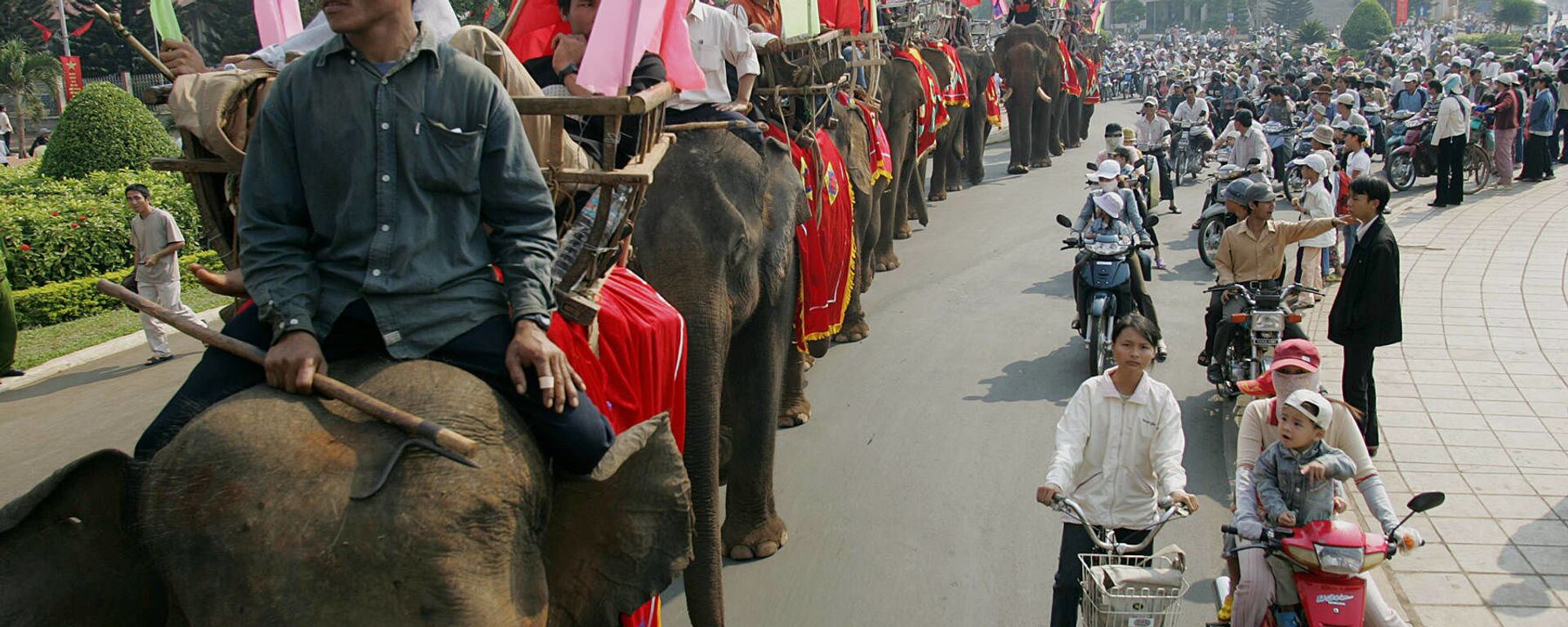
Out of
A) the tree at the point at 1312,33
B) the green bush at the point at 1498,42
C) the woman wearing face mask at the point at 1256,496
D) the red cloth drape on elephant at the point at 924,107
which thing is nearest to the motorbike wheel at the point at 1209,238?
the red cloth drape on elephant at the point at 924,107

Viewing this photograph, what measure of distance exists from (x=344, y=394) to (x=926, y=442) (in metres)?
5.91

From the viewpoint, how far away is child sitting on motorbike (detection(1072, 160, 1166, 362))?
9.73m

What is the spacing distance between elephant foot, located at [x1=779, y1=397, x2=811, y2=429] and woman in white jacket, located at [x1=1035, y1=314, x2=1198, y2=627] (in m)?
3.64

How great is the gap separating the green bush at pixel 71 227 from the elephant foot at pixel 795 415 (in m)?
8.12

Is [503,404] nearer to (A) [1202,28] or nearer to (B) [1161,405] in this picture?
(B) [1161,405]

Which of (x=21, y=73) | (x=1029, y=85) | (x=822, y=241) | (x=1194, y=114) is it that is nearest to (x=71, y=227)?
(x=822, y=241)

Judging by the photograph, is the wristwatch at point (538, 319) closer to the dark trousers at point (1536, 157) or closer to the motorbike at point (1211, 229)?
the motorbike at point (1211, 229)

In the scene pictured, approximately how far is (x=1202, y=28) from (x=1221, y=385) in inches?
4014

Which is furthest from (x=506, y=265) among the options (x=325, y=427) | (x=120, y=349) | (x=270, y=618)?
(x=120, y=349)

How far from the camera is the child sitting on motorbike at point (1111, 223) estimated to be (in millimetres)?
9727

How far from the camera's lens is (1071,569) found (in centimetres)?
496

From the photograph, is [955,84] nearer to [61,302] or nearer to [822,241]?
[822,241]

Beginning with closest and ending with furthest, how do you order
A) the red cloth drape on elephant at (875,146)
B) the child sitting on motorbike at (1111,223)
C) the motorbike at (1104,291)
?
the motorbike at (1104,291)
the child sitting on motorbike at (1111,223)
the red cloth drape on elephant at (875,146)

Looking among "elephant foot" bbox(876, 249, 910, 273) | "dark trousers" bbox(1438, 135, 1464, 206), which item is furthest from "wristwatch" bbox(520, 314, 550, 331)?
"dark trousers" bbox(1438, 135, 1464, 206)
